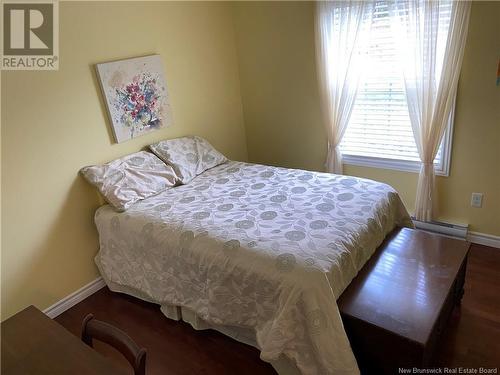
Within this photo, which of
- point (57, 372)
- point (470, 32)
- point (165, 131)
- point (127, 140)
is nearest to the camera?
point (57, 372)

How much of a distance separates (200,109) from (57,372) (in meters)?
2.66

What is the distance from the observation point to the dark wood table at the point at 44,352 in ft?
3.40

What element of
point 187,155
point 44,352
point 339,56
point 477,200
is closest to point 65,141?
point 187,155

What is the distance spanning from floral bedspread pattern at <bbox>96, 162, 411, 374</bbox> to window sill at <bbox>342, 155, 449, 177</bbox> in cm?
63

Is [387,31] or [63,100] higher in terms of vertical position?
[387,31]

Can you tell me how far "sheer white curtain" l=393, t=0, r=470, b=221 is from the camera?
2.47 metres

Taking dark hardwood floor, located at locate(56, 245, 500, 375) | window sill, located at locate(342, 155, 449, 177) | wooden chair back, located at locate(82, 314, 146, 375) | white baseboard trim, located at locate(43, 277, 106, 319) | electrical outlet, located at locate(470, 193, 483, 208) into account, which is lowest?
dark hardwood floor, located at locate(56, 245, 500, 375)

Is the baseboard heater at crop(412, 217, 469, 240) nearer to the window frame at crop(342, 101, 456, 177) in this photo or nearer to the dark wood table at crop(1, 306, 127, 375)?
the window frame at crop(342, 101, 456, 177)

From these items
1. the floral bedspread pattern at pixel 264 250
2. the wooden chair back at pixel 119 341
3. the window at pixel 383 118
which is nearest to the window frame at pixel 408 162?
the window at pixel 383 118

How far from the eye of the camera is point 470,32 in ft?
8.13

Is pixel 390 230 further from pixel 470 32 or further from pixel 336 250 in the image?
pixel 470 32

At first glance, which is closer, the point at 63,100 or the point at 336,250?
the point at 336,250

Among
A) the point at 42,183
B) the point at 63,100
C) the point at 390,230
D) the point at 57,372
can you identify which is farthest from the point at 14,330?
the point at 390,230

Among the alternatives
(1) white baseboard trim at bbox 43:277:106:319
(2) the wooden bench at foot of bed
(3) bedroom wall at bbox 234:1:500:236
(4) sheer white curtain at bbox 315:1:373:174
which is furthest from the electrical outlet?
(1) white baseboard trim at bbox 43:277:106:319
